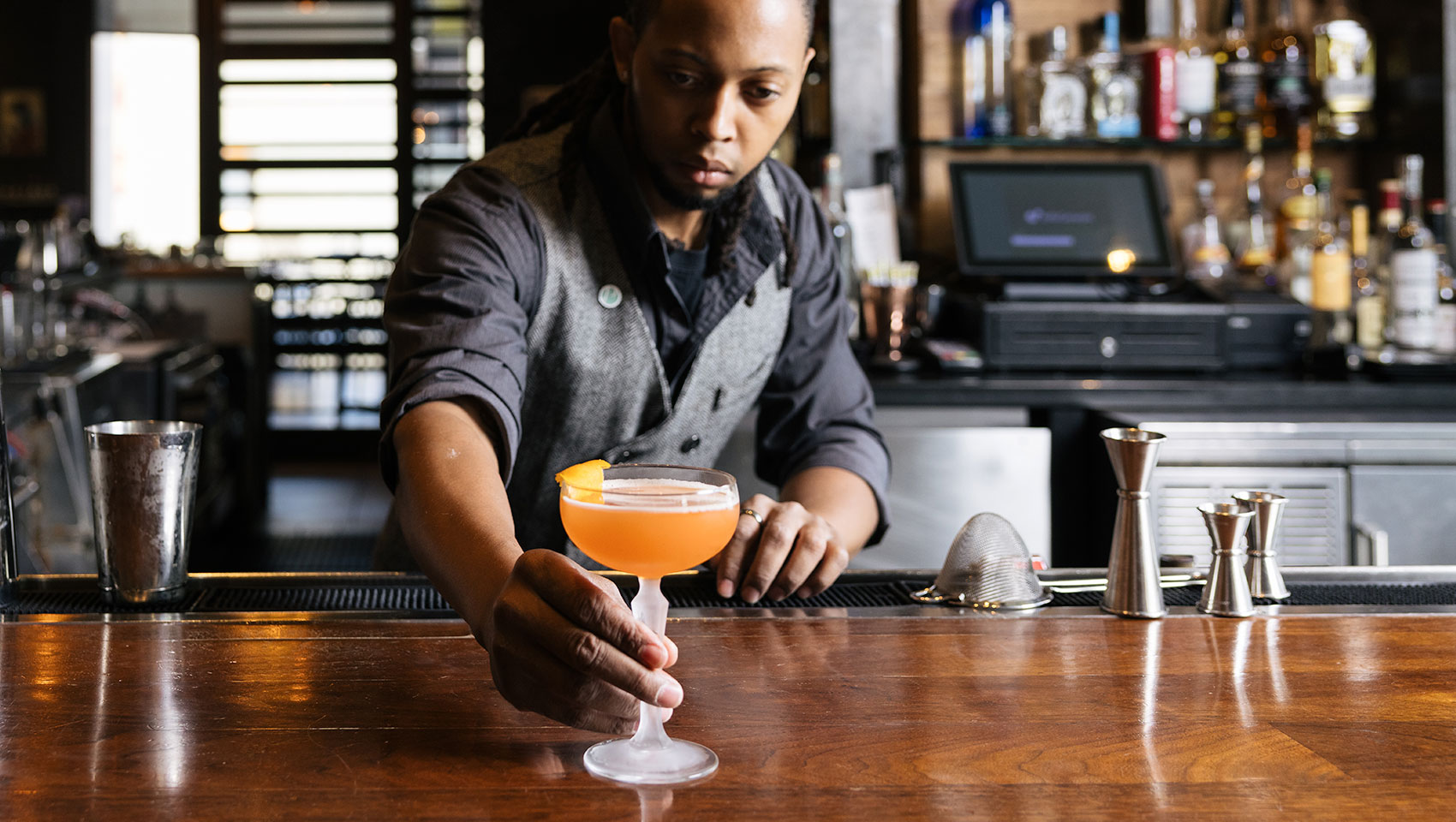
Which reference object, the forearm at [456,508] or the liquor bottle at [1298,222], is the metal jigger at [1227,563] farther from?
the liquor bottle at [1298,222]

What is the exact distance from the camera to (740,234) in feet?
5.46

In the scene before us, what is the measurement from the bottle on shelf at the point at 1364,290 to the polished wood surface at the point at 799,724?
1.93m

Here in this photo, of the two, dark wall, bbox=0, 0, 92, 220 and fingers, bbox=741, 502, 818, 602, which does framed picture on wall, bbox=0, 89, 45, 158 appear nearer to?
dark wall, bbox=0, 0, 92, 220

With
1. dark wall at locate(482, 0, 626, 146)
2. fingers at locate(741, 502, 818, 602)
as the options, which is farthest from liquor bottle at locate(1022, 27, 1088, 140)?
dark wall at locate(482, 0, 626, 146)

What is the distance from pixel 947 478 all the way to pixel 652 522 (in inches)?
71.9

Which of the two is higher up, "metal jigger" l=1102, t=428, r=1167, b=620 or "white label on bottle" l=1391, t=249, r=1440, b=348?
"white label on bottle" l=1391, t=249, r=1440, b=348

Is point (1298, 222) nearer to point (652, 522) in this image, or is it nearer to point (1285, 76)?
point (1285, 76)

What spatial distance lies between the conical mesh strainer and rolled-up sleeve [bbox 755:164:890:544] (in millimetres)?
434

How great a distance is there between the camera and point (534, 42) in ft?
24.4

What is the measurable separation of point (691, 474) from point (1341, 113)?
2.79 meters

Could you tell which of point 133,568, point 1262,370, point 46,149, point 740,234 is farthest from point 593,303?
point 46,149

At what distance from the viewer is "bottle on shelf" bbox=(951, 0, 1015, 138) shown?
3.03 meters

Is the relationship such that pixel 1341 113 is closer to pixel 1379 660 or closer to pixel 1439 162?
pixel 1439 162

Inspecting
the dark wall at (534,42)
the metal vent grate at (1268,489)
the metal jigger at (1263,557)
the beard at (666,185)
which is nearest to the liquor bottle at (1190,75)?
the metal vent grate at (1268,489)
